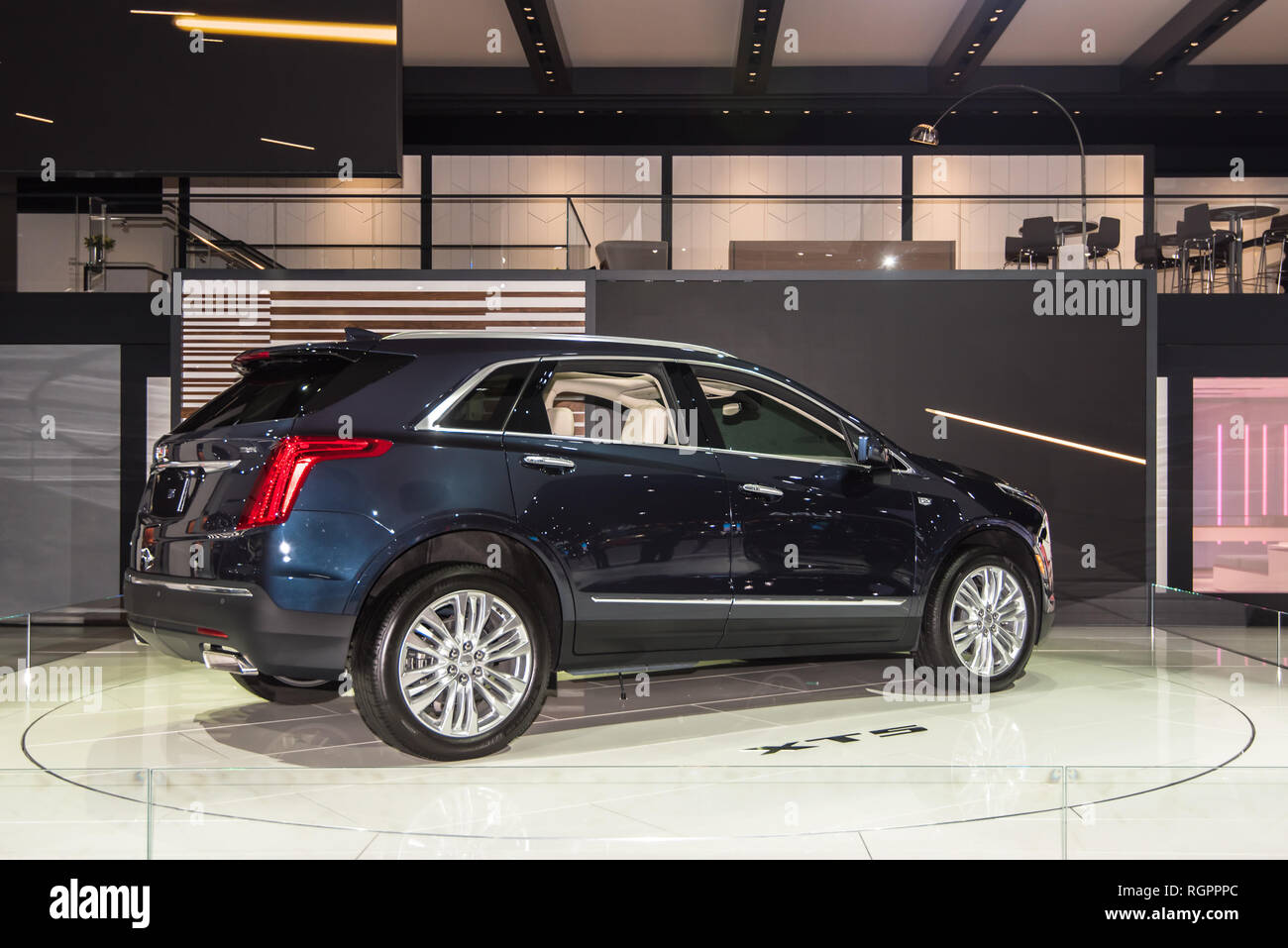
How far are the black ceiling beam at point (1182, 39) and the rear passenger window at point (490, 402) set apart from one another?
1136cm

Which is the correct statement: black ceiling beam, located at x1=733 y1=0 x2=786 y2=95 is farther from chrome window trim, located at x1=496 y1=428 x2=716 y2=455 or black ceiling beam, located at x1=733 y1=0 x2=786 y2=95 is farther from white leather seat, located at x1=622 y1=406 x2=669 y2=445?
chrome window trim, located at x1=496 y1=428 x2=716 y2=455

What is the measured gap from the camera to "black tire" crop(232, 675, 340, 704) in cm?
485

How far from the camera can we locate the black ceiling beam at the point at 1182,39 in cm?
1250

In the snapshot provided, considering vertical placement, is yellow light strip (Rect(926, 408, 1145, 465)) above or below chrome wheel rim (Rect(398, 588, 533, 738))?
above

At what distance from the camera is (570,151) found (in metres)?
15.7

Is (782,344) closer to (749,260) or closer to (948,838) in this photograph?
(749,260)

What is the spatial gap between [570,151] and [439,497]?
41.7 feet

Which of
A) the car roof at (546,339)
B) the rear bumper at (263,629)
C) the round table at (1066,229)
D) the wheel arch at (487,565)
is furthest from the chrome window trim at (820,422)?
the round table at (1066,229)

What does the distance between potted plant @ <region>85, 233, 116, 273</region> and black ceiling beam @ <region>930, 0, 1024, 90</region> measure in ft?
29.4

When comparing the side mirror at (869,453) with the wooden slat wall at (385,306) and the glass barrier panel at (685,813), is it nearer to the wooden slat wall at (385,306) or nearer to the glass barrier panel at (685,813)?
the glass barrier panel at (685,813)

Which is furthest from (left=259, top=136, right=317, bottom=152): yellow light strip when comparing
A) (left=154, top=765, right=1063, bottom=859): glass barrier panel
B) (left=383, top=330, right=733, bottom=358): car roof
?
(left=154, top=765, right=1063, bottom=859): glass barrier panel

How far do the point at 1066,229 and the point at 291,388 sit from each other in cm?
728
